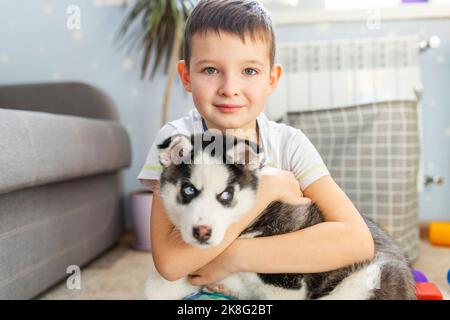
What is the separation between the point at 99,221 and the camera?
1.91 metres

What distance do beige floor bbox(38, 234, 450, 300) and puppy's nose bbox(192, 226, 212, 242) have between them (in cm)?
69

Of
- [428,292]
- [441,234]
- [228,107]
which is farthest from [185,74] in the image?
[441,234]

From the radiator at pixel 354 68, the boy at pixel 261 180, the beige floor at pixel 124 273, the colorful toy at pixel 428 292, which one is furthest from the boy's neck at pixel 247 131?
the radiator at pixel 354 68

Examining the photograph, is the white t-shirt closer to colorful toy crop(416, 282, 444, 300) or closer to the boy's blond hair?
the boy's blond hair

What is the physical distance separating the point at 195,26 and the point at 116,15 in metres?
1.52

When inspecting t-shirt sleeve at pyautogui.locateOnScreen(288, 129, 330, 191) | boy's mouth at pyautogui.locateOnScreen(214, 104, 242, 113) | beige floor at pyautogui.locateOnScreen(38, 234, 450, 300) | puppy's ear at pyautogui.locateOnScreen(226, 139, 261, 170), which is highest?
boy's mouth at pyautogui.locateOnScreen(214, 104, 242, 113)

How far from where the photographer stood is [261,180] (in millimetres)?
714

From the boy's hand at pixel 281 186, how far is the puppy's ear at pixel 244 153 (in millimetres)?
47

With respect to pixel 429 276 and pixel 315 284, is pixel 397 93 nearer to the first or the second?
pixel 429 276

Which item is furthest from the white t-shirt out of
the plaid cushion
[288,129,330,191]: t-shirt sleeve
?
the plaid cushion

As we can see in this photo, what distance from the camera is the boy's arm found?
2.27ft

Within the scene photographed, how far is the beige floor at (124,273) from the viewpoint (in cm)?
119

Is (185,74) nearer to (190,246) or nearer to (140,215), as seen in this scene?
(190,246)
